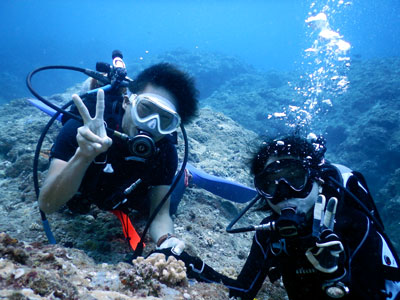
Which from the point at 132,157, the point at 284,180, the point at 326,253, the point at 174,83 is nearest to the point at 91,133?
the point at 132,157

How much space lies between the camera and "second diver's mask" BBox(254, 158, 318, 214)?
237cm

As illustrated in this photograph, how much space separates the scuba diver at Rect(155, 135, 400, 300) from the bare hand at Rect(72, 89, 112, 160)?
1.28 m

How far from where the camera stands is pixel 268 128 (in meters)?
17.1

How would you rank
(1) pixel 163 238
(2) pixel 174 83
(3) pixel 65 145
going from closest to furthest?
(3) pixel 65 145 → (1) pixel 163 238 → (2) pixel 174 83

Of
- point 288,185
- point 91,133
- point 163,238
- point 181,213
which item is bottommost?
point 181,213

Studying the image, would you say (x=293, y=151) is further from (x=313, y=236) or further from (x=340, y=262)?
(x=340, y=262)

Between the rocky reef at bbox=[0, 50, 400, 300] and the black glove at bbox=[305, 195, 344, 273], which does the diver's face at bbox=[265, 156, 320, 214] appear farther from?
the rocky reef at bbox=[0, 50, 400, 300]

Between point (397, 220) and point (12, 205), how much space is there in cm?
1196

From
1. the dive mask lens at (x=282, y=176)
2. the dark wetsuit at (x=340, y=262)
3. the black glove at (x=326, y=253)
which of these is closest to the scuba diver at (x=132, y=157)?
the dark wetsuit at (x=340, y=262)

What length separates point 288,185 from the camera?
2.42 m

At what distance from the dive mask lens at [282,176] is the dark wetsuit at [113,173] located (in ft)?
4.82

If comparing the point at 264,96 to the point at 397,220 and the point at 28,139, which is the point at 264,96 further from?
the point at 28,139

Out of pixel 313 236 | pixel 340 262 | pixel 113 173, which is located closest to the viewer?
pixel 340 262

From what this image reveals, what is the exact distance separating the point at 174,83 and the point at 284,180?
1988 millimetres
